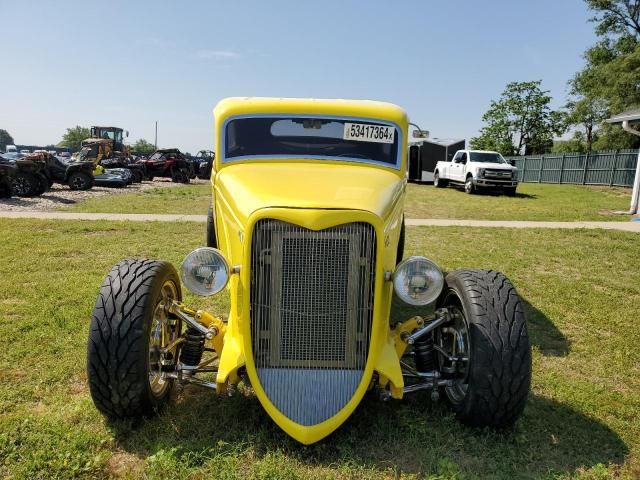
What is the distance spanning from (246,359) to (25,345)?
8.10ft

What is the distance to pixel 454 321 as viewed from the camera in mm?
3371

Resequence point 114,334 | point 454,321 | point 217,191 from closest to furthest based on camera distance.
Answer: point 114,334 → point 454,321 → point 217,191

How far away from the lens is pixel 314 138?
4457 millimetres

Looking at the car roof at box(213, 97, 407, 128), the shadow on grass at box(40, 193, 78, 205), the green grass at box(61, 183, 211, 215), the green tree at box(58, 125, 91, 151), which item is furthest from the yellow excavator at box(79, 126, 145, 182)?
the green tree at box(58, 125, 91, 151)

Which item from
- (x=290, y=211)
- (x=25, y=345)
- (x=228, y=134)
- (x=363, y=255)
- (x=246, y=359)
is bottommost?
(x=25, y=345)

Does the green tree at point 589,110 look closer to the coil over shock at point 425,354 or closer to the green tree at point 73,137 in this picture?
the coil over shock at point 425,354

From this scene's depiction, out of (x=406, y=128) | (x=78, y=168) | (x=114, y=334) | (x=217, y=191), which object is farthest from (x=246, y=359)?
(x=78, y=168)

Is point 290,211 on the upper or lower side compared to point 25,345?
upper

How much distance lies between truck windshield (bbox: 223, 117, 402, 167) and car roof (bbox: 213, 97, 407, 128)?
0.07m

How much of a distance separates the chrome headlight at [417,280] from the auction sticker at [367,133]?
5.88 ft

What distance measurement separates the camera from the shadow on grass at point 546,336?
4.41m

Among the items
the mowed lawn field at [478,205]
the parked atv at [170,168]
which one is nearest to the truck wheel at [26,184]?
the mowed lawn field at [478,205]

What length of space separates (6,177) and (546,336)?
636 inches

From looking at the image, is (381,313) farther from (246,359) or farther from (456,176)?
(456,176)
